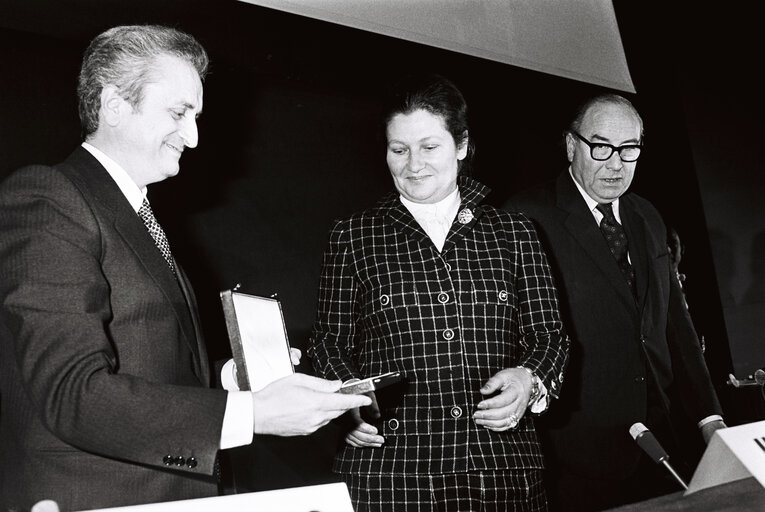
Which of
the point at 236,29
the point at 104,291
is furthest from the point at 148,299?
the point at 236,29

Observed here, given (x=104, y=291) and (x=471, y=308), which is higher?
(x=104, y=291)

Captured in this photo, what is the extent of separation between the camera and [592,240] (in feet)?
8.47

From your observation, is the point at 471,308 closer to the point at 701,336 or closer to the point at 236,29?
the point at 236,29

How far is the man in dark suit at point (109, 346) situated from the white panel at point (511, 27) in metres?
1.14

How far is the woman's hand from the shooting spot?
71.6 inches

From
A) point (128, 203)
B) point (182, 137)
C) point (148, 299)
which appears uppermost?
point (182, 137)

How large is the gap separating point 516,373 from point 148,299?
2.78ft

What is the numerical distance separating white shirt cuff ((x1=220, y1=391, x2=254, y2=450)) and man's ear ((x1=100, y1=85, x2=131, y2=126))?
2.16 ft

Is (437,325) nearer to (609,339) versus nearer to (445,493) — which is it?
(445,493)

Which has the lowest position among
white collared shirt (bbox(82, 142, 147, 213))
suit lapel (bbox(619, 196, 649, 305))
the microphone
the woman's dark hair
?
the microphone

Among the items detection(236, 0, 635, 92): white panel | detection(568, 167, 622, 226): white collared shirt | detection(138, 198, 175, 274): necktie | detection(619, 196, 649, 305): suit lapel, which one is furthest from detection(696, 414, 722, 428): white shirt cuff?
detection(138, 198, 175, 274): necktie

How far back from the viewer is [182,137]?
5.58ft

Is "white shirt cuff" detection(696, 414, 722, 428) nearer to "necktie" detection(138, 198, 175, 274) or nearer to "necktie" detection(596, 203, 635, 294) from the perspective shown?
"necktie" detection(596, 203, 635, 294)

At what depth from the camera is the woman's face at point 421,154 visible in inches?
81.0
